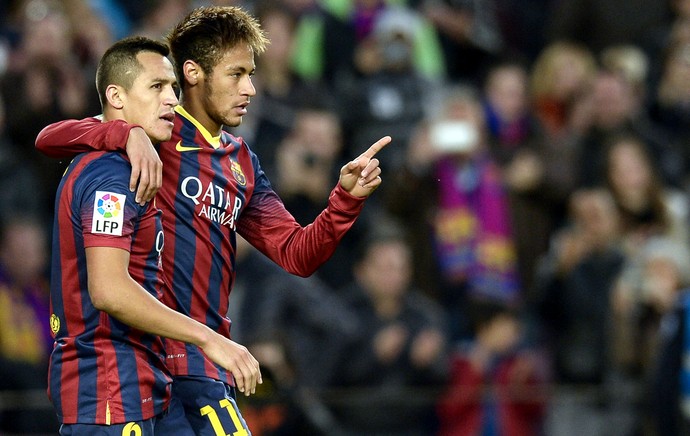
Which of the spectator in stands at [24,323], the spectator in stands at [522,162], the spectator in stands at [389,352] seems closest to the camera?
the spectator in stands at [24,323]

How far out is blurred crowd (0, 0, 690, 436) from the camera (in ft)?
28.4

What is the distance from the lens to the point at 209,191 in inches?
186

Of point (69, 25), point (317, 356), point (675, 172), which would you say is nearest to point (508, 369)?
point (317, 356)

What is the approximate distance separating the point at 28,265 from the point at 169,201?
4.35 m

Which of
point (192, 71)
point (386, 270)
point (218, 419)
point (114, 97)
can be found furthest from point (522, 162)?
point (114, 97)

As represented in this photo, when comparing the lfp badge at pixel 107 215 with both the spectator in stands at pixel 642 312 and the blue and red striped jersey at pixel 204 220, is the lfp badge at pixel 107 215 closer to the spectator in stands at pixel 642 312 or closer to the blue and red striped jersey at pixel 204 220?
the blue and red striped jersey at pixel 204 220

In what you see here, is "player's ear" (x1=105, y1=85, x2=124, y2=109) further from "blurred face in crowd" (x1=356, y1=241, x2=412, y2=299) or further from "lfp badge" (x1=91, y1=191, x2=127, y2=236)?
"blurred face in crowd" (x1=356, y1=241, x2=412, y2=299)

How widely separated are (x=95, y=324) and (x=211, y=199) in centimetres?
69

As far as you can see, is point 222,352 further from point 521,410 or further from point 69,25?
point 69,25

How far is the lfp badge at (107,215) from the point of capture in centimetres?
411

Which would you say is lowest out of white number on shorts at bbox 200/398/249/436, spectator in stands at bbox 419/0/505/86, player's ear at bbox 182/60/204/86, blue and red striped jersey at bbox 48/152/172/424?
Result: white number on shorts at bbox 200/398/249/436

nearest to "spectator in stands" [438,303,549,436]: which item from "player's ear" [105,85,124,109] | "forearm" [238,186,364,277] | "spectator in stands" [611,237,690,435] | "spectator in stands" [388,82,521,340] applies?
"spectator in stands" [388,82,521,340]

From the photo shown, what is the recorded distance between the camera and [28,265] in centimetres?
876

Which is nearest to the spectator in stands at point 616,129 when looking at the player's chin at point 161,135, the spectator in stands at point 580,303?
the spectator in stands at point 580,303
